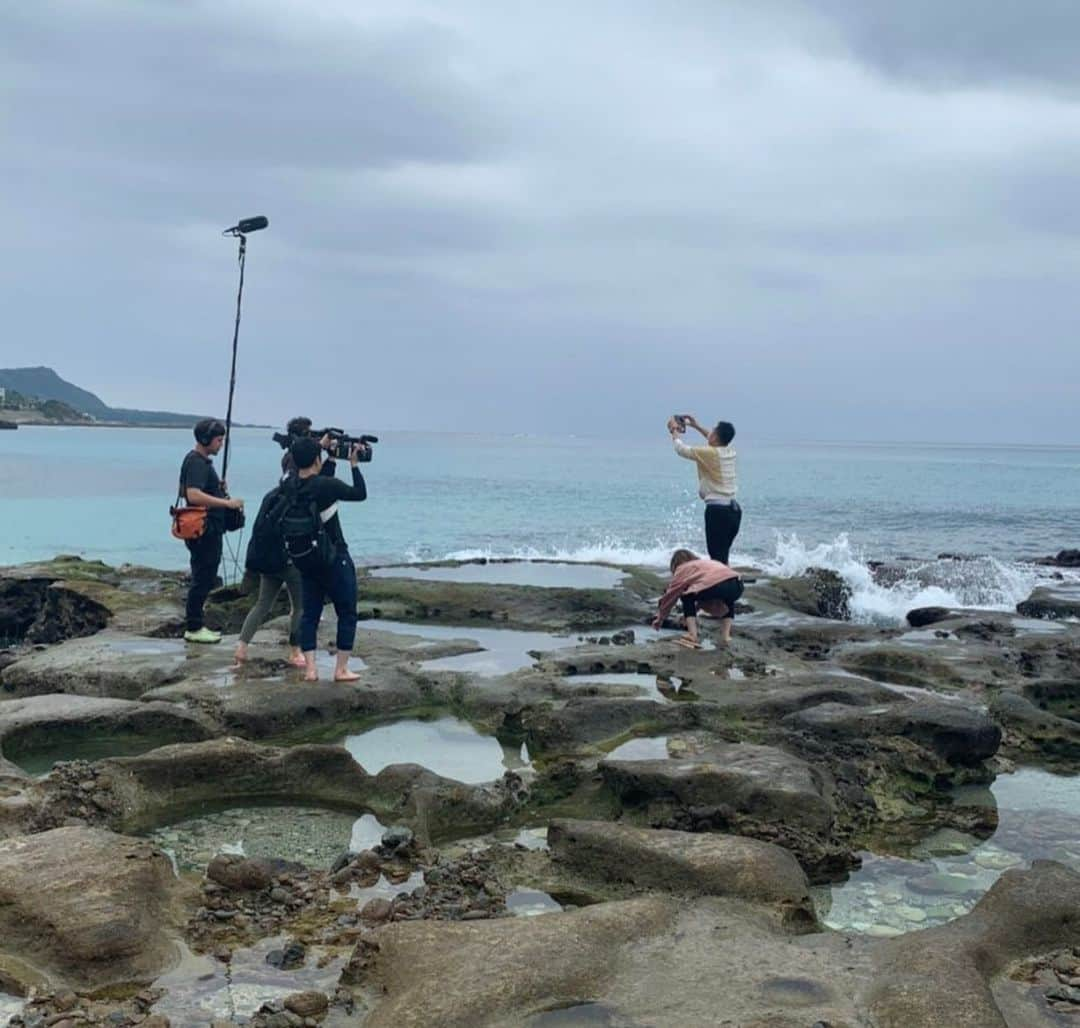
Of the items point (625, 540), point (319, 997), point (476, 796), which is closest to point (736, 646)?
point (476, 796)

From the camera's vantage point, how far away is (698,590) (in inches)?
437

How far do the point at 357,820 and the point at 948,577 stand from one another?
18503mm

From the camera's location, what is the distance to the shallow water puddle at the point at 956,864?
5332 mm

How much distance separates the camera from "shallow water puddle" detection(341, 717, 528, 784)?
296 inches

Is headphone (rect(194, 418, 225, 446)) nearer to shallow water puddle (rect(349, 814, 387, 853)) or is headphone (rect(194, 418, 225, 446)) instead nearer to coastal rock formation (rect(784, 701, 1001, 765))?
shallow water puddle (rect(349, 814, 387, 853))

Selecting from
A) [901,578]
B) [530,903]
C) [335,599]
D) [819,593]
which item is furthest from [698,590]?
[901,578]

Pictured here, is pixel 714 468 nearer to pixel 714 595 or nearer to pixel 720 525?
pixel 720 525

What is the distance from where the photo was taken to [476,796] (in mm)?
6496

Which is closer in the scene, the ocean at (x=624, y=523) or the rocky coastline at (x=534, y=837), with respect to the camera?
the rocky coastline at (x=534, y=837)

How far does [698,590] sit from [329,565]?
409 centimetres

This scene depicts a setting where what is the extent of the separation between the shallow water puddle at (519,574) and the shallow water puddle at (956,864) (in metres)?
9.38

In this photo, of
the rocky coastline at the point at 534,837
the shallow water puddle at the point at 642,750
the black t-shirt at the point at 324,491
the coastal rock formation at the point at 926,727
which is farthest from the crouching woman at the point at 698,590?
the black t-shirt at the point at 324,491

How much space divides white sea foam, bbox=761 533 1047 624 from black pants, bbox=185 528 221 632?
11548mm

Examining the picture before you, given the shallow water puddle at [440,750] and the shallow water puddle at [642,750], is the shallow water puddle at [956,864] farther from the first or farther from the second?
the shallow water puddle at [440,750]
